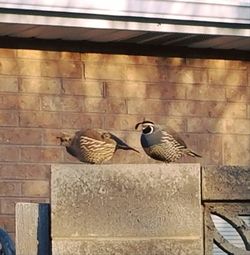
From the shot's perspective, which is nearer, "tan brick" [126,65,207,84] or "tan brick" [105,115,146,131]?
"tan brick" [105,115,146,131]

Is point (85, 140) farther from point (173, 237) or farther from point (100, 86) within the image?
point (100, 86)

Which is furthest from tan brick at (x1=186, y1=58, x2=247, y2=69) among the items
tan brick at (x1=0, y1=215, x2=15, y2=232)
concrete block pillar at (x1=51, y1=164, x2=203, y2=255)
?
concrete block pillar at (x1=51, y1=164, x2=203, y2=255)

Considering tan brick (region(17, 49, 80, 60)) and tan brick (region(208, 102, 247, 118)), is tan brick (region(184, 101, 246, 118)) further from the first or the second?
tan brick (region(17, 49, 80, 60))

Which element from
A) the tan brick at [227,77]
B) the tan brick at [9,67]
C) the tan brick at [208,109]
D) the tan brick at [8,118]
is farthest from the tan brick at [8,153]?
the tan brick at [227,77]

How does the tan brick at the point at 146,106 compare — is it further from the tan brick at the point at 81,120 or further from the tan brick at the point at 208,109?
the tan brick at the point at 81,120

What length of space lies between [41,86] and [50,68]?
17 cm

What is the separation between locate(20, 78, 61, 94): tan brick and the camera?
298 inches

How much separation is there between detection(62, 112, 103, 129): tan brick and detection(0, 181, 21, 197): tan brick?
604 mm

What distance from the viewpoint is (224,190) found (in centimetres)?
437

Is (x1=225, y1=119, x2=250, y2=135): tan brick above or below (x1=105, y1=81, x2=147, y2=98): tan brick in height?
below

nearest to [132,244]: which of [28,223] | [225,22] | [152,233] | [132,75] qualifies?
[152,233]

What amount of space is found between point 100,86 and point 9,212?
1.23 meters

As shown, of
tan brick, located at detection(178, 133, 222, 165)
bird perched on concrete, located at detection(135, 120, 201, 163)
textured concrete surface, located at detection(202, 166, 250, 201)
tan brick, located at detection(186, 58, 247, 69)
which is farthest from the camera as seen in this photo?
tan brick, located at detection(186, 58, 247, 69)

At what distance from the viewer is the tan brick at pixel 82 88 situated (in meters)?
7.71
